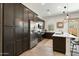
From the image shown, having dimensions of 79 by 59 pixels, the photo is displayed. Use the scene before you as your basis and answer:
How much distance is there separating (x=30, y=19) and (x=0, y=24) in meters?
2.36

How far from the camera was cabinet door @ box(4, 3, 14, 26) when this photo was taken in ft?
9.25

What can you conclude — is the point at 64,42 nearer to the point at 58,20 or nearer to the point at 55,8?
the point at 58,20

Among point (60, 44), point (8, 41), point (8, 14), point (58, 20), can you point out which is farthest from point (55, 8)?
point (60, 44)

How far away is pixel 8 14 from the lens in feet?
9.74

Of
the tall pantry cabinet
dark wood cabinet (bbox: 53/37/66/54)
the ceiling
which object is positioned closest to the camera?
the ceiling

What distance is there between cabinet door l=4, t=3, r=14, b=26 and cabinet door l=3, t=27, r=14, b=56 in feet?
0.53

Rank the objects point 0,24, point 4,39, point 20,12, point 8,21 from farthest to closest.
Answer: point 20,12, point 8,21, point 4,39, point 0,24

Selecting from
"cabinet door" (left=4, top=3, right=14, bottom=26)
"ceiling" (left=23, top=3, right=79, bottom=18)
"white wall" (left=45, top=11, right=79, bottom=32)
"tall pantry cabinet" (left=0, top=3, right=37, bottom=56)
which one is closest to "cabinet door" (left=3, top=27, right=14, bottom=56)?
"tall pantry cabinet" (left=0, top=3, right=37, bottom=56)

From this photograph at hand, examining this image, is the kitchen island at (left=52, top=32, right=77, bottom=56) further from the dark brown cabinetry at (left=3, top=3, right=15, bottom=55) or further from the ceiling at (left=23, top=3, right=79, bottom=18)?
the dark brown cabinetry at (left=3, top=3, right=15, bottom=55)

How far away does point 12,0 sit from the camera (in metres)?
2.31

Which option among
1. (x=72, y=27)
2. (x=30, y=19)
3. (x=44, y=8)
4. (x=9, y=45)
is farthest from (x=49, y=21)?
(x=30, y=19)

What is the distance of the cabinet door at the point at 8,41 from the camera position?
2800mm

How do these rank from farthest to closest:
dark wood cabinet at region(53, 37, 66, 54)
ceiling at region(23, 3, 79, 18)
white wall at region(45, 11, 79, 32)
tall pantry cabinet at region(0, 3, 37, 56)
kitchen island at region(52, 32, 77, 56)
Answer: dark wood cabinet at region(53, 37, 66, 54) → kitchen island at region(52, 32, 77, 56) → tall pantry cabinet at region(0, 3, 37, 56) → white wall at region(45, 11, 79, 32) → ceiling at region(23, 3, 79, 18)

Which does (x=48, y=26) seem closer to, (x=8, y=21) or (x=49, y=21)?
(x=49, y=21)
